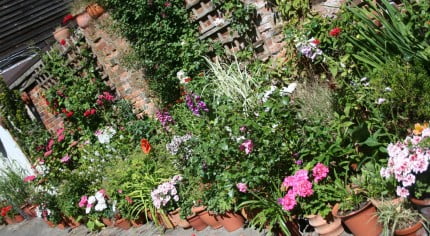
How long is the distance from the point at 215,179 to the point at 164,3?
2924 mm

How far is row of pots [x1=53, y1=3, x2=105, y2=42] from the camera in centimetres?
689

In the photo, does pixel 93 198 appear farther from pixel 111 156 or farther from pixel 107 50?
pixel 107 50

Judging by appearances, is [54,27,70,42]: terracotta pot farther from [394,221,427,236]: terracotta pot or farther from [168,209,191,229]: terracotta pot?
[394,221,427,236]: terracotta pot

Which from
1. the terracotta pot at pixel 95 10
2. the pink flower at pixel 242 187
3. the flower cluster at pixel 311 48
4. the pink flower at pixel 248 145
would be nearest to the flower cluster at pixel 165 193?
the pink flower at pixel 242 187

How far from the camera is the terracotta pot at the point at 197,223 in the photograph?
15.1 feet

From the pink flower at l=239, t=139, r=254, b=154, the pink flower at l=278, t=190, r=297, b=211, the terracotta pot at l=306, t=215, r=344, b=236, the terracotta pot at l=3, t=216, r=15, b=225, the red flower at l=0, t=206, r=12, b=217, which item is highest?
the pink flower at l=239, t=139, r=254, b=154

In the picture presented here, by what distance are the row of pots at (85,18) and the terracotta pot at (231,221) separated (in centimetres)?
400

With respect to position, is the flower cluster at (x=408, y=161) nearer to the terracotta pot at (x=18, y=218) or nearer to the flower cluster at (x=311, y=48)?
the flower cluster at (x=311, y=48)

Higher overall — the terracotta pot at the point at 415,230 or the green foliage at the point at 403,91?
the green foliage at the point at 403,91

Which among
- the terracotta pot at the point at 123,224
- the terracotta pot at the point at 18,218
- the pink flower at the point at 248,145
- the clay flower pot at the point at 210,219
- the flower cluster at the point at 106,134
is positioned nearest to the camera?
the pink flower at the point at 248,145

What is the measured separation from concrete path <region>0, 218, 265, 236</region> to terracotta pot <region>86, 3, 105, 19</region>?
3.12m

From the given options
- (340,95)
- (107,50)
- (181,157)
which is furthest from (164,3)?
(340,95)

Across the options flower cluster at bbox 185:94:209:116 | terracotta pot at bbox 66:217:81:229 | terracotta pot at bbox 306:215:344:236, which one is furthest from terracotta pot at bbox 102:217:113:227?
terracotta pot at bbox 306:215:344:236

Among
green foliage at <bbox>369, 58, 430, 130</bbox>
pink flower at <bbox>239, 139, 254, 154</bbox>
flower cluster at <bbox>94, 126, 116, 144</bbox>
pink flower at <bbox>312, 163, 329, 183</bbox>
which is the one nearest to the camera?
green foliage at <bbox>369, 58, 430, 130</bbox>
